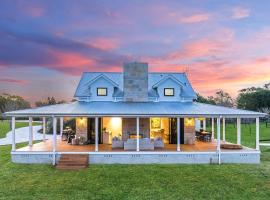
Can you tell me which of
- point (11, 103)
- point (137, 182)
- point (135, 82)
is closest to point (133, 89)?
point (135, 82)

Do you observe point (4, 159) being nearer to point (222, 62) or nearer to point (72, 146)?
point (72, 146)

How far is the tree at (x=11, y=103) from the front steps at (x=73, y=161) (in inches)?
2242

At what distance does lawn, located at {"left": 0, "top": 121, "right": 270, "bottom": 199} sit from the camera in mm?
12078

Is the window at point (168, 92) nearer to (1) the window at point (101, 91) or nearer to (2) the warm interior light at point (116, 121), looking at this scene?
(2) the warm interior light at point (116, 121)

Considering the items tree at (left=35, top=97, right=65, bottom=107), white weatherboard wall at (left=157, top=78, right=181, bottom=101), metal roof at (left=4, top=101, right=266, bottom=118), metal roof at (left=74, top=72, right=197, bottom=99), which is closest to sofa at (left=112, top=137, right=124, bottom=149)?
metal roof at (left=4, top=101, right=266, bottom=118)

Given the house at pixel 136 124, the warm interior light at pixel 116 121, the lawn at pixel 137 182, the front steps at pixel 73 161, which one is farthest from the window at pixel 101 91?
the lawn at pixel 137 182

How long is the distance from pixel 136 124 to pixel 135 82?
3.50m

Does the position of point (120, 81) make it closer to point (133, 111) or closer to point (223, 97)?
point (133, 111)

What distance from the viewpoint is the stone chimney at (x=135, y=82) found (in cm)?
2194

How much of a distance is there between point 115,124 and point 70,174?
694 centimetres

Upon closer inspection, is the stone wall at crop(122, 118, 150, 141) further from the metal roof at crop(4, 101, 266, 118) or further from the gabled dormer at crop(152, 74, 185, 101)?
the gabled dormer at crop(152, 74, 185, 101)

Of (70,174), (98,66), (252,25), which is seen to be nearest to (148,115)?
(70,174)

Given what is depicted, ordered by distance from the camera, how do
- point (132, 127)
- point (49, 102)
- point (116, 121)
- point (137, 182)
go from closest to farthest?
A: point (137, 182)
point (132, 127)
point (116, 121)
point (49, 102)

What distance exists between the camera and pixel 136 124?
66.6ft
